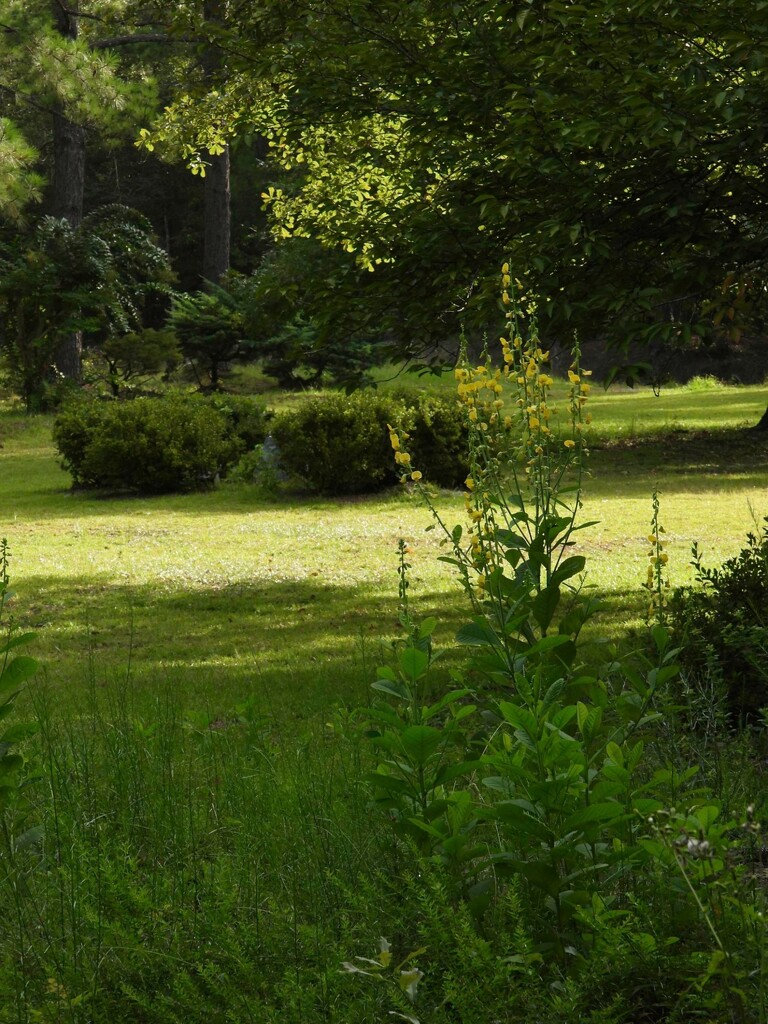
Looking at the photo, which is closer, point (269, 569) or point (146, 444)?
point (269, 569)

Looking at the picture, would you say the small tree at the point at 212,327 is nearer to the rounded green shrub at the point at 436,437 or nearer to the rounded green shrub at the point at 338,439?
the rounded green shrub at the point at 338,439

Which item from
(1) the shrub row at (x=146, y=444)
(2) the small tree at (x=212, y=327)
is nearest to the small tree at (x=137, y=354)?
(2) the small tree at (x=212, y=327)

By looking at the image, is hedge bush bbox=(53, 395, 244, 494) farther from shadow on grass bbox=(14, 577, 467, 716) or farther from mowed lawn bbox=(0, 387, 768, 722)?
shadow on grass bbox=(14, 577, 467, 716)

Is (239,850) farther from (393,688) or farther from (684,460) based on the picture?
(684,460)

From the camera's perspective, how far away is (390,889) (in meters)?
2.99

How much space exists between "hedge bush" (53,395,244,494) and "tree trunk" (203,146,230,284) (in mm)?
16476

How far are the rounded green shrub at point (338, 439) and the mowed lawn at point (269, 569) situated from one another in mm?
408

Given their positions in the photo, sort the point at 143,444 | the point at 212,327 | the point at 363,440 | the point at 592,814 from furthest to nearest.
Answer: the point at 212,327
the point at 143,444
the point at 363,440
the point at 592,814

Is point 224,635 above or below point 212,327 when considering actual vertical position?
below

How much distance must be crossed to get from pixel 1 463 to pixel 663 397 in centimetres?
1627

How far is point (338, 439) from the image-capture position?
1594 centimetres

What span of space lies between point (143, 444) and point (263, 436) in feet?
7.99

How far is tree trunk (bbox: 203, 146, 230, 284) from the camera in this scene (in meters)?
33.6

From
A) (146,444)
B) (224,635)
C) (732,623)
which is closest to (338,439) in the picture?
(146,444)
